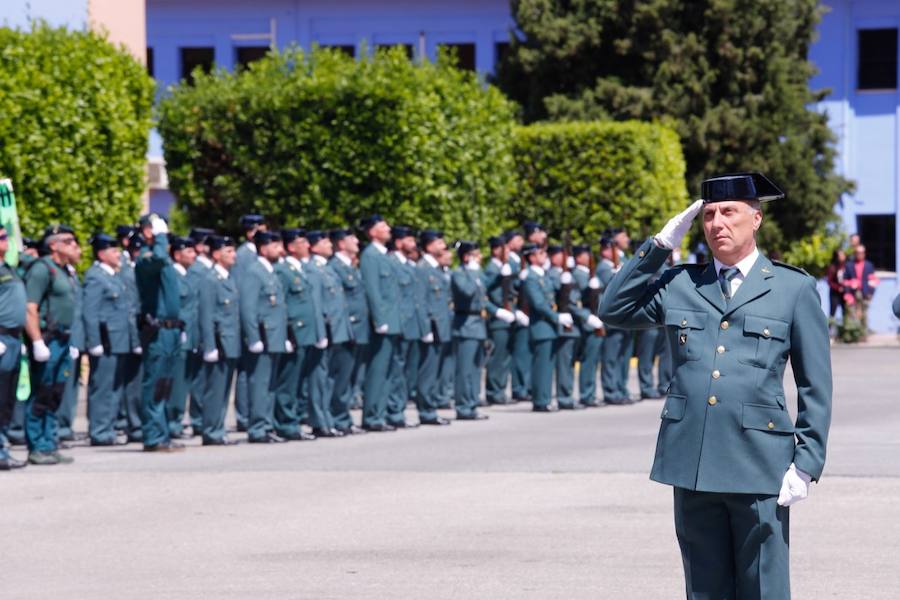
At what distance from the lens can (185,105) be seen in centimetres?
Answer: 2480

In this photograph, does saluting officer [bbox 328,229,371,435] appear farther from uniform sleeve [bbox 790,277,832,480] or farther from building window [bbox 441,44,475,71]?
building window [bbox 441,44,475,71]

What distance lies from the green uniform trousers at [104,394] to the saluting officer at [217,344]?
30.5 inches

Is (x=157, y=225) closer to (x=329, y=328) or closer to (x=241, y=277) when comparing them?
(x=241, y=277)

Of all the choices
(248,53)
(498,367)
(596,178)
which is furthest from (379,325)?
(248,53)

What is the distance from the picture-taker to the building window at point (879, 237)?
40.2 meters

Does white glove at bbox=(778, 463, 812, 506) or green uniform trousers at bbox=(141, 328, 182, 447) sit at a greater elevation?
white glove at bbox=(778, 463, 812, 506)

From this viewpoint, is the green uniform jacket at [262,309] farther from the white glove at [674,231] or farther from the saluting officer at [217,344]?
the white glove at [674,231]

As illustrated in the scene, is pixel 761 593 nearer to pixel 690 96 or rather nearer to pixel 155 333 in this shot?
pixel 155 333

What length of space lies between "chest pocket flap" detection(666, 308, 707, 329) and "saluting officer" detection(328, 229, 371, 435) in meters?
10.7

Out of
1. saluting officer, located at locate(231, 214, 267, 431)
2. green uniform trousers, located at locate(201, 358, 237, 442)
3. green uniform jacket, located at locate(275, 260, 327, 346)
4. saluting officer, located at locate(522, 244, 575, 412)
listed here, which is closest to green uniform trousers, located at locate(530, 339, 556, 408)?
saluting officer, located at locate(522, 244, 575, 412)

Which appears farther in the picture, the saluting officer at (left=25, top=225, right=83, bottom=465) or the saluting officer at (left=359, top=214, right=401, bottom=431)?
the saluting officer at (left=359, top=214, right=401, bottom=431)

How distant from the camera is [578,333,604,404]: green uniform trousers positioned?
20531 millimetres

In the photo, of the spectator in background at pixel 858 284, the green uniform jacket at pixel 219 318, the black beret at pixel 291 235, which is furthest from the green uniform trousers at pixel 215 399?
the spectator in background at pixel 858 284

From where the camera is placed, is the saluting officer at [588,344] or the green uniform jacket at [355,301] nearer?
the green uniform jacket at [355,301]
